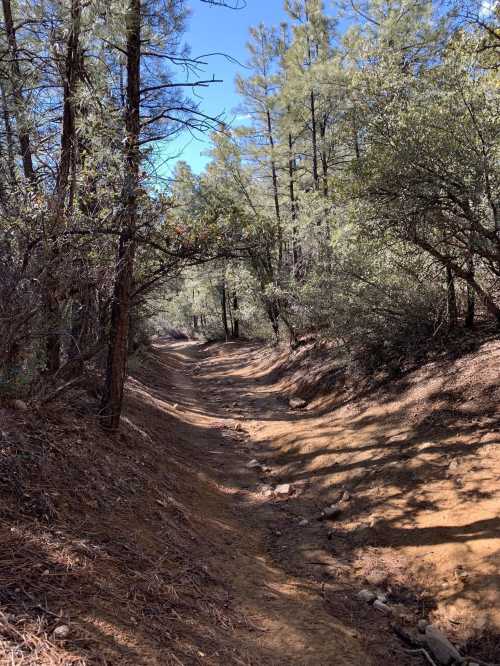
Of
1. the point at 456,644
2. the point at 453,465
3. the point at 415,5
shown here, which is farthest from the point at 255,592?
the point at 415,5

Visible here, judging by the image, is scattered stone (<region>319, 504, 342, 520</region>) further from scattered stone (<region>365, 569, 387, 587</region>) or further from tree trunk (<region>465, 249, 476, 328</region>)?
tree trunk (<region>465, 249, 476, 328</region>)

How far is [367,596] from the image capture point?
408 cm

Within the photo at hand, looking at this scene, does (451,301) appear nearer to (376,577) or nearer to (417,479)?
(417,479)

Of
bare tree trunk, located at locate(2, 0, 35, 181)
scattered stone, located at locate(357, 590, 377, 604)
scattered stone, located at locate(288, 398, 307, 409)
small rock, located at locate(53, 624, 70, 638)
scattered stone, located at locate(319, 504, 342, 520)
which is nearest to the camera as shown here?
small rock, located at locate(53, 624, 70, 638)

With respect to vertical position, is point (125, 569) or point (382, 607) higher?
point (125, 569)

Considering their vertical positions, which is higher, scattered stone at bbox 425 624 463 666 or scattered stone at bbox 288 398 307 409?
scattered stone at bbox 288 398 307 409

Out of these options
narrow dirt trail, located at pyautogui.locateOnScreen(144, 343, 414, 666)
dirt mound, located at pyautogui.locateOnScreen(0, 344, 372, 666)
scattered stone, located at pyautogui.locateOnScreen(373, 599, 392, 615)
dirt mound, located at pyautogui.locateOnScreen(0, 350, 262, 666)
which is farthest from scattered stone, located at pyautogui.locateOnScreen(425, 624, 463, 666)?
dirt mound, located at pyautogui.locateOnScreen(0, 350, 262, 666)

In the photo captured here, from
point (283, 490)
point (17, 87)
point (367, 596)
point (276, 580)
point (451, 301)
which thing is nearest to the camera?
point (367, 596)

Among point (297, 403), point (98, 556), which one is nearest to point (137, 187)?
point (98, 556)

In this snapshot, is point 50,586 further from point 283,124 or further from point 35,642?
point 283,124

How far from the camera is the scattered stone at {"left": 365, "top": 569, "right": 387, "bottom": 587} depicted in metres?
4.30

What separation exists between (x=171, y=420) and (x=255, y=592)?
6.62 meters

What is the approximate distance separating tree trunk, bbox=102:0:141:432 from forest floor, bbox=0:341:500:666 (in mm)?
423

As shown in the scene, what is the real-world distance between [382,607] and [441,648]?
26.4 inches
